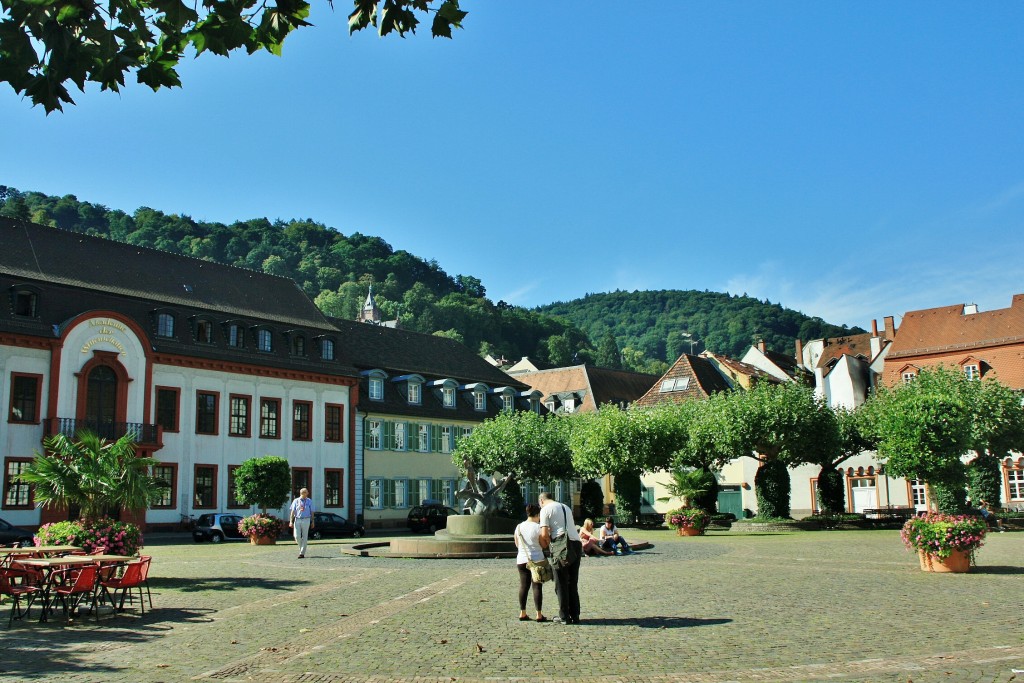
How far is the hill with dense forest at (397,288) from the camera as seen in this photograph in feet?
384

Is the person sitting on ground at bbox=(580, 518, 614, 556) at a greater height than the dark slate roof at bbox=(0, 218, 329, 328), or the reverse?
the dark slate roof at bbox=(0, 218, 329, 328)

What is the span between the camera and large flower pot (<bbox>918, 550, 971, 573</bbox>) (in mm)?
18406

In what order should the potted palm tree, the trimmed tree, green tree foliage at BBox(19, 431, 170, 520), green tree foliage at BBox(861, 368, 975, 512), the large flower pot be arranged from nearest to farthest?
the potted palm tree
green tree foliage at BBox(19, 431, 170, 520)
the large flower pot
green tree foliage at BBox(861, 368, 975, 512)
the trimmed tree

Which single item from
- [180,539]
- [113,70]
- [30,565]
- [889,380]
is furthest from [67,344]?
[889,380]

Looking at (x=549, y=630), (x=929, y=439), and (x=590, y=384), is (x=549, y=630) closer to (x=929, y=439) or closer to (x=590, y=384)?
(x=929, y=439)

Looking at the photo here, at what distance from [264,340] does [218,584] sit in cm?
2891

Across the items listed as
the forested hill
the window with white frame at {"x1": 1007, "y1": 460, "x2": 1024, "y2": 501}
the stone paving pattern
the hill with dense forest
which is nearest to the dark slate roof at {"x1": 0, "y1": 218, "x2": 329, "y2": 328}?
the stone paving pattern

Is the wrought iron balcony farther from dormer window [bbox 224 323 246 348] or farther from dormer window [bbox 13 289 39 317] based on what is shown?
dormer window [bbox 224 323 246 348]

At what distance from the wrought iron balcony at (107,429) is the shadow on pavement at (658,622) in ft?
94.3

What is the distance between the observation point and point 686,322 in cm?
16188

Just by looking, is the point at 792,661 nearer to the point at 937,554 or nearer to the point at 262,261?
the point at 937,554

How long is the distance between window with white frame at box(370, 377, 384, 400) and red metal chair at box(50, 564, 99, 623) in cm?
3730

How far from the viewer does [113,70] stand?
6414 mm

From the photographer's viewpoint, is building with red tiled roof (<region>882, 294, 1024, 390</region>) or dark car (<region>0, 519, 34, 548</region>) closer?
dark car (<region>0, 519, 34, 548</region>)
